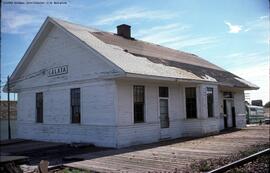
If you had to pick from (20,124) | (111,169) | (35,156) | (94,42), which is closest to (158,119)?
(94,42)

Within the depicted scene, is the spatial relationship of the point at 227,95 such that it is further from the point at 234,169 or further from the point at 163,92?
the point at 234,169

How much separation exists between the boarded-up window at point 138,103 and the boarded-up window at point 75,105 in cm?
282

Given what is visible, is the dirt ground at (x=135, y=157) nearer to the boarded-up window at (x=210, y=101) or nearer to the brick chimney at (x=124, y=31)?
the boarded-up window at (x=210, y=101)

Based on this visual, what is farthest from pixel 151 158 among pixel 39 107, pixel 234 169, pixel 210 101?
pixel 39 107

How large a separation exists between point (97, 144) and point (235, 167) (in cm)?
749

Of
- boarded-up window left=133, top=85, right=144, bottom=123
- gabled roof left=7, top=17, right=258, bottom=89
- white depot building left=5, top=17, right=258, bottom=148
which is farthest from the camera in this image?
boarded-up window left=133, top=85, right=144, bottom=123

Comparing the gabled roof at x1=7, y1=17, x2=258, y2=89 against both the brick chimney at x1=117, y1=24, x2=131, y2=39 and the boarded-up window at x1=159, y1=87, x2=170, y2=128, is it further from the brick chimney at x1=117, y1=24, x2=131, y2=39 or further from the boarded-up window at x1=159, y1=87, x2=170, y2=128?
the boarded-up window at x1=159, y1=87, x2=170, y2=128

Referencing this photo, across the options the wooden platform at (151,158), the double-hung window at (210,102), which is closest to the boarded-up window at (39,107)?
the wooden platform at (151,158)

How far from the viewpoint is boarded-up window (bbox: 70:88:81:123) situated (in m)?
16.4

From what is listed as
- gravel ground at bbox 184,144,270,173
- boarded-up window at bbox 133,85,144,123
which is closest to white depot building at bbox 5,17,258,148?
boarded-up window at bbox 133,85,144,123

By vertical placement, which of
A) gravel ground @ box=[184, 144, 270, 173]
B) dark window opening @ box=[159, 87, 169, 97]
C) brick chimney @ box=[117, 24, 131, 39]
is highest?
brick chimney @ box=[117, 24, 131, 39]

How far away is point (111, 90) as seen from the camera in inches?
574

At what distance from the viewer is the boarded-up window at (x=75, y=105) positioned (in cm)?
1641

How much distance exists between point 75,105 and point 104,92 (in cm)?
241
